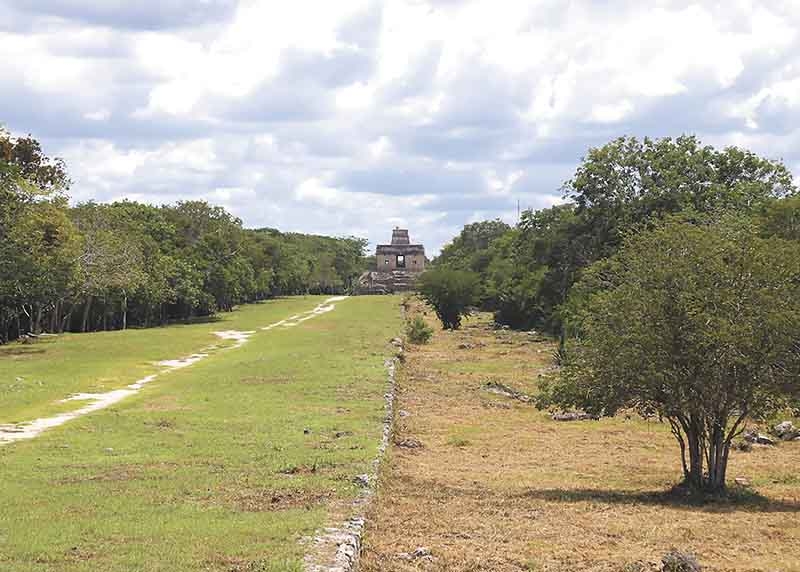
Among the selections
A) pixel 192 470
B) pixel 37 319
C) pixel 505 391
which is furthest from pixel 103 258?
pixel 192 470

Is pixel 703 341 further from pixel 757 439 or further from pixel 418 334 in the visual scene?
pixel 418 334

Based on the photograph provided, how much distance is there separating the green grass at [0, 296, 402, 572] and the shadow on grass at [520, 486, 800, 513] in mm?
Result: 3113

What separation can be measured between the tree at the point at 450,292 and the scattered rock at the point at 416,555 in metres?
54.1

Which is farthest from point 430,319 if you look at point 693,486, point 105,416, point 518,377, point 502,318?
point 693,486

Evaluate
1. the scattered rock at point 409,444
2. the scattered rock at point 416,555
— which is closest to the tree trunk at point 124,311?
the scattered rock at point 409,444

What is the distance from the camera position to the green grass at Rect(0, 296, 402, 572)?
31.4ft

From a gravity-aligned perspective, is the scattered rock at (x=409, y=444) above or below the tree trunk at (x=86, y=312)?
below

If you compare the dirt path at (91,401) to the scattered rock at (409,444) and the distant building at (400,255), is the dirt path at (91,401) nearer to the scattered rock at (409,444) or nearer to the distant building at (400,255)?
the scattered rock at (409,444)

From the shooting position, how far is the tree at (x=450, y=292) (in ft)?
214

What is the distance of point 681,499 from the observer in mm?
15227

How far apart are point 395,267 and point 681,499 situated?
151741 millimetres

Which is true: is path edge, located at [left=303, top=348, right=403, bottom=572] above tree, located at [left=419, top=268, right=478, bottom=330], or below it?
below

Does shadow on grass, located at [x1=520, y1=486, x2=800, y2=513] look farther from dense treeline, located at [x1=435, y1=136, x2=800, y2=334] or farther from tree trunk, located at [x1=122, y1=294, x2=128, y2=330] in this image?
tree trunk, located at [x1=122, y1=294, x2=128, y2=330]

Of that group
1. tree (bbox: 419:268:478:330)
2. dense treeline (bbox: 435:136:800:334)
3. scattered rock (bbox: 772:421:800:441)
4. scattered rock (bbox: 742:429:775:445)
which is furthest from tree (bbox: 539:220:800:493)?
tree (bbox: 419:268:478:330)
